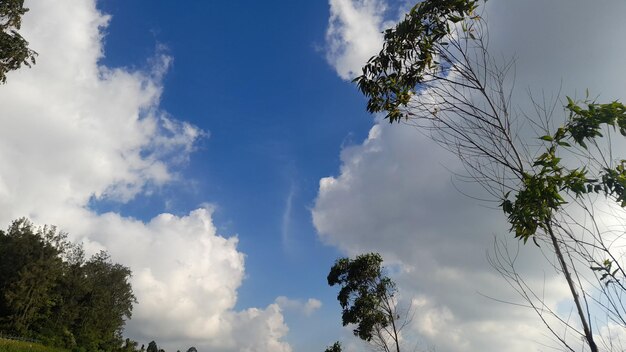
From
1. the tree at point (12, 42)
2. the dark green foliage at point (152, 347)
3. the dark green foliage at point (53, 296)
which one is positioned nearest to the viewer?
the tree at point (12, 42)

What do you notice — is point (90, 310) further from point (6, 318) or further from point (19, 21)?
point (19, 21)

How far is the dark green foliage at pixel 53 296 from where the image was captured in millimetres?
53344

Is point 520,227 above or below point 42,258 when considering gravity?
below

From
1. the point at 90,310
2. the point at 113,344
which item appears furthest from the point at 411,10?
the point at 113,344

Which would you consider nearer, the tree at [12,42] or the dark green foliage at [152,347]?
the tree at [12,42]

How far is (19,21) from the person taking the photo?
20.5 m

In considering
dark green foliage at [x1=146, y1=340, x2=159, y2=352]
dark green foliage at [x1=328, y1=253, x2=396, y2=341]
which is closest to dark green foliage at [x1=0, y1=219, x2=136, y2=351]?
dark green foliage at [x1=146, y1=340, x2=159, y2=352]

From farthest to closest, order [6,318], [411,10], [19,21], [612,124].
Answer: [6,318], [19,21], [411,10], [612,124]

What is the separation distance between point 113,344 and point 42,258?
2163 centimetres

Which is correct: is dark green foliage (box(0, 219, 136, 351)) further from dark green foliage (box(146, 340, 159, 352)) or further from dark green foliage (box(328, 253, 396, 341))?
dark green foliage (box(328, 253, 396, 341))

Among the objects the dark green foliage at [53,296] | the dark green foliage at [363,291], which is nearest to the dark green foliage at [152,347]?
the dark green foliage at [53,296]

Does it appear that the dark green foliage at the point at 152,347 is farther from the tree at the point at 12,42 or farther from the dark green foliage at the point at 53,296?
the tree at the point at 12,42

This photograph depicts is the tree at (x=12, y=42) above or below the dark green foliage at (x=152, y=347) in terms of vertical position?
above

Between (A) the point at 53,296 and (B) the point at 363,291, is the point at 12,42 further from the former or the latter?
(A) the point at 53,296
